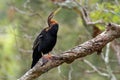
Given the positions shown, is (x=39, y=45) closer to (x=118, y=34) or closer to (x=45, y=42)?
(x=45, y=42)

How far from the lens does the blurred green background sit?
8.71m

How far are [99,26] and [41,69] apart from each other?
271 cm

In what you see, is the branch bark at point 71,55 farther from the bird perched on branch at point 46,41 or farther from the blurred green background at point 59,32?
the blurred green background at point 59,32

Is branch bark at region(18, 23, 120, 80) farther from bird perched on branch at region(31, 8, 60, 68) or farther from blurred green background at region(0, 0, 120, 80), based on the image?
blurred green background at region(0, 0, 120, 80)

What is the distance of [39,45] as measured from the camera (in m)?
6.58

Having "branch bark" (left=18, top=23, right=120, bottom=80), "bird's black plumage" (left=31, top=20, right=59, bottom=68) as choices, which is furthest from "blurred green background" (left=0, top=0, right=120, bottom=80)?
"branch bark" (left=18, top=23, right=120, bottom=80)

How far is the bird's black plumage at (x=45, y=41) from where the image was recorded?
639 centimetres

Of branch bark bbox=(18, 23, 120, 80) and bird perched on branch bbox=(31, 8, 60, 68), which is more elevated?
branch bark bbox=(18, 23, 120, 80)

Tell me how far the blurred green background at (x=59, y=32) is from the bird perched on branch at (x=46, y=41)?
57.9 inches

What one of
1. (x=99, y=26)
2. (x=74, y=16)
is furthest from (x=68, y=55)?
(x=74, y=16)

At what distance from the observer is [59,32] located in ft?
44.4

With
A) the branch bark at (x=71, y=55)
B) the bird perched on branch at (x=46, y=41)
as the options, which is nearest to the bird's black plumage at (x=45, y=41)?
the bird perched on branch at (x=46, y=41)

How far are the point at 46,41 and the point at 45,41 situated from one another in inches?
0.7

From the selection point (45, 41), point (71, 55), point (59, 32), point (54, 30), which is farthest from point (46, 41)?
point (59, 32)
